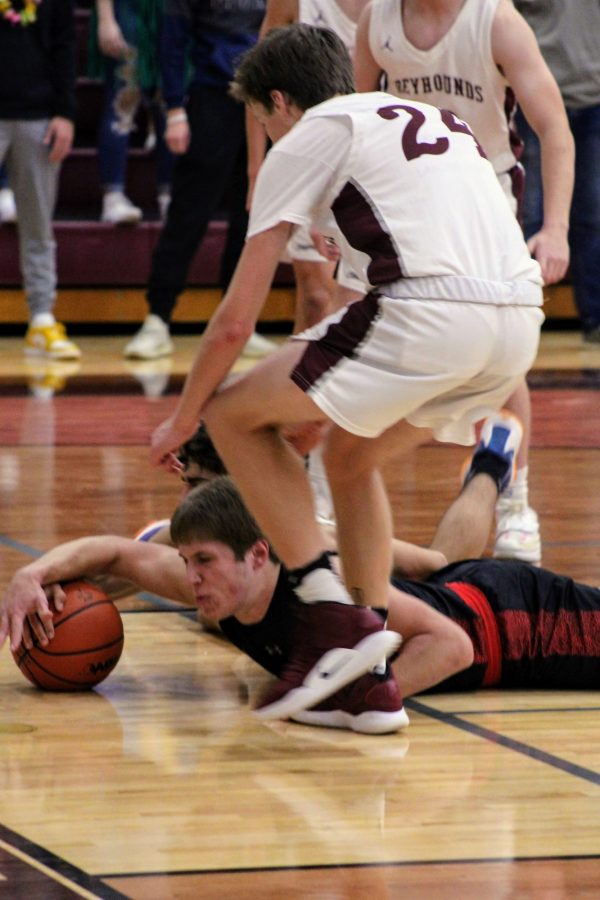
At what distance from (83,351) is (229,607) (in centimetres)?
623

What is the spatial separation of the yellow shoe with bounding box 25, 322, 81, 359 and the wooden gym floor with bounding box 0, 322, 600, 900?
423 cm

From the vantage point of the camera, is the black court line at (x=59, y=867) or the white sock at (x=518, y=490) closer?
the black court line at (x=59, y=867)

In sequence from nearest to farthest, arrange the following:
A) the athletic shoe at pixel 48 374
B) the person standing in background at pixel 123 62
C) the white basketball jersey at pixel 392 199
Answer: the white basketball jersey at pixel 392 199, the athletic shoe at pixel 48 374, the person standing in background at pixel 123 62

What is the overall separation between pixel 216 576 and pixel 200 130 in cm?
551

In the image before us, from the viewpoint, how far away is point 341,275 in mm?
4660

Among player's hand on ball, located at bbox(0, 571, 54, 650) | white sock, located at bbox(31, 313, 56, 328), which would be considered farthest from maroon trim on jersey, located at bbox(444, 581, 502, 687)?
white sock, located at bbox(31, 313, 56, 328)

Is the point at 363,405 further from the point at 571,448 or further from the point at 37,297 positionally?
the point at 37,297

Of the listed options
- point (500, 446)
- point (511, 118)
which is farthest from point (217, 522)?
point (511, 118)

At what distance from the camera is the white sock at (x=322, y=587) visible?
11.2 ft

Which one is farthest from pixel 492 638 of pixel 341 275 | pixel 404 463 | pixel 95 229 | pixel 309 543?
pixel 95 229

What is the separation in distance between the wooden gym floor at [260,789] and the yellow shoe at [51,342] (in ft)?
13.9

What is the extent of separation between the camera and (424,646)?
3.57m

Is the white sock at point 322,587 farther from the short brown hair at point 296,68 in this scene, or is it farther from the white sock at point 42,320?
the white sock at point 42,320

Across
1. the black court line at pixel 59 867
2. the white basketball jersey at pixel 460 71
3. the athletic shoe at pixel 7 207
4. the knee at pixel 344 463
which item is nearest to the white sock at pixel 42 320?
the athletic shoe at pixel 7 207
